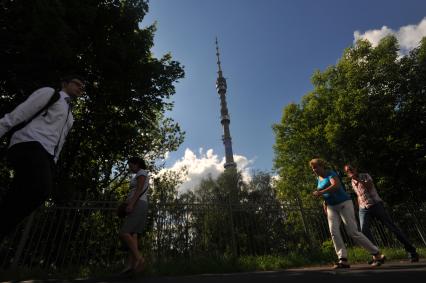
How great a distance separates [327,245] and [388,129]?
44.9 feet

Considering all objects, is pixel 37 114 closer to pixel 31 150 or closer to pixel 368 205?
pixel 31 150

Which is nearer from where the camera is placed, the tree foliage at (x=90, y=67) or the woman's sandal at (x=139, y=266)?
the woman's sandal at (x=139, y=266)

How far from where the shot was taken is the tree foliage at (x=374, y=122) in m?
18.6

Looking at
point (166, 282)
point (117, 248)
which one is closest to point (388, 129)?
point (117, 248)

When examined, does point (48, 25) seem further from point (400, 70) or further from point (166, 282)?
point (400, 70)

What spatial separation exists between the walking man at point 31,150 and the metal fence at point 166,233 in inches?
148

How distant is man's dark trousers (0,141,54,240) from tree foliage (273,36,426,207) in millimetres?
18545

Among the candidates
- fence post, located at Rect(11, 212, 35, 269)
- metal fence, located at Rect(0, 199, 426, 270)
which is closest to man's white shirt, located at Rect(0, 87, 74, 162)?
metal fence, located at Rect(0, 199, 426, 270)

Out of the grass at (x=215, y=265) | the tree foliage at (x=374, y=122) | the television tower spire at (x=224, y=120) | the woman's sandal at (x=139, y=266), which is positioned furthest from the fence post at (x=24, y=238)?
the television tower spire at (x=224, y=120)

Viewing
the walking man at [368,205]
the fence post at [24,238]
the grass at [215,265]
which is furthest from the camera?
the walking man at [368,205]

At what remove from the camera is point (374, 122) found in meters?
19.5

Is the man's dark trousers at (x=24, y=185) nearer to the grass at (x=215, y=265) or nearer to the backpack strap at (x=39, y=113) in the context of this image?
the backpack strap at (x=39, y=113)

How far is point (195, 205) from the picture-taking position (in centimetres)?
784

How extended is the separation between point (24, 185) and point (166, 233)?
5212 millimetres
